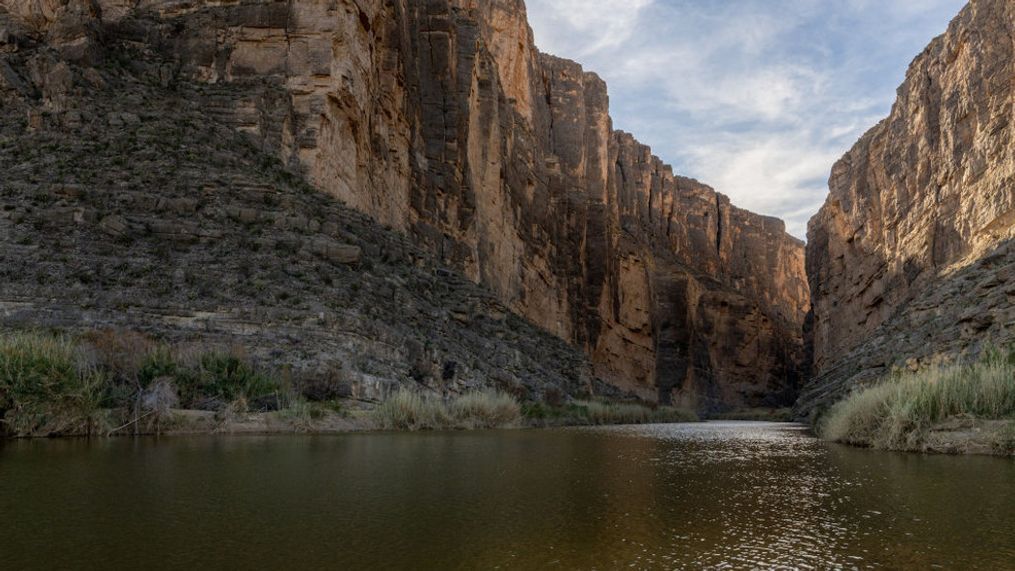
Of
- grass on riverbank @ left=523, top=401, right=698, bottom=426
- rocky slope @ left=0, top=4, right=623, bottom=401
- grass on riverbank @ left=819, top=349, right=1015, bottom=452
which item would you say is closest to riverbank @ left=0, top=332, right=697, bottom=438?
rocky slope @ left=0, top=4, right=623, bottom=401

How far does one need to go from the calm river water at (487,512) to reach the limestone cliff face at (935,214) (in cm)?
1375

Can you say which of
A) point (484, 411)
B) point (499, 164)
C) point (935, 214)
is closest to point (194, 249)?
point (484, 411)

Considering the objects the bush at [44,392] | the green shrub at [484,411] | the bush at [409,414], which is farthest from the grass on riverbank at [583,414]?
the bush at [44,392]

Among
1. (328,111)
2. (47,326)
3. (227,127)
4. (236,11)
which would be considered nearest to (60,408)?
(47,326)

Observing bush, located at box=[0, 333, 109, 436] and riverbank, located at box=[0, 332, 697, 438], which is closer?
bush, located at box=[0, 333, 109, 436]

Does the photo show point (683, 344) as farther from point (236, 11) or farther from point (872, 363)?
point (236, 11)

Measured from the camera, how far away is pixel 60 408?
42.5 feet

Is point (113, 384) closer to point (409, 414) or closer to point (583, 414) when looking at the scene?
point (409, 414)

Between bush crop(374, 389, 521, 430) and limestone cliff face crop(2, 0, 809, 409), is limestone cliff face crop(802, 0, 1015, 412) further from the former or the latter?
limestone cliff face crop(2, 0, 809, 409)

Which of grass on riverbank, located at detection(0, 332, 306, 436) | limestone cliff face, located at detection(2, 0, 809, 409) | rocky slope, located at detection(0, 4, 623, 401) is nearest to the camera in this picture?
grass on riverbank, located at detection(0, 332, 306, 436)

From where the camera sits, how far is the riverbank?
12.8m

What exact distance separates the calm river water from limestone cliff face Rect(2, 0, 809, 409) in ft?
72.6

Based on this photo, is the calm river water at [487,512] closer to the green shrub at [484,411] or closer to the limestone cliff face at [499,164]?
the green shrub at [484,411]

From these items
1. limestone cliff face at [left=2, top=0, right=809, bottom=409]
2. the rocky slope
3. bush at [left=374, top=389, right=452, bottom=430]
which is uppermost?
limestone cliff face at [left=2, top=0, right=809, bottom=409]
